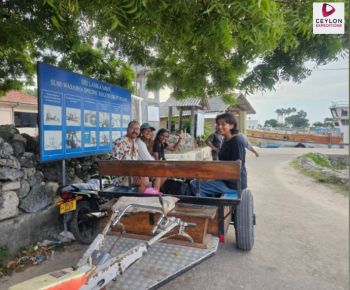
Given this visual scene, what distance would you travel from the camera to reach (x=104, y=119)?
611 centimetres

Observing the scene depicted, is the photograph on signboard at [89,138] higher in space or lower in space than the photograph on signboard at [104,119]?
lower

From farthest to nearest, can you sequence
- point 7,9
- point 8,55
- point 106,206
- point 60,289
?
point 8,55 → point 7,9 → point 106,206 → point 60,289

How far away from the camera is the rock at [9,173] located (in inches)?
161

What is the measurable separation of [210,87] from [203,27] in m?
5.06

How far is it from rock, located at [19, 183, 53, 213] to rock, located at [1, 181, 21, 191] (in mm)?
225

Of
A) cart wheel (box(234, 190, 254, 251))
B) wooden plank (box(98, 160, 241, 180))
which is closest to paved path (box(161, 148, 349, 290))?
cart wheel (box(234, 190, 254, 251))

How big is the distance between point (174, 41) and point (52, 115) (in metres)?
2.12

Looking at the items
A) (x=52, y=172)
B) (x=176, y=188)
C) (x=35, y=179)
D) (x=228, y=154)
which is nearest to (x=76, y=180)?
(x=52, y=172)

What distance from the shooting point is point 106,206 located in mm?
3758

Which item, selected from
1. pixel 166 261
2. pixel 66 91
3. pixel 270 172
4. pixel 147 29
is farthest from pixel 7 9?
pixel 270 172

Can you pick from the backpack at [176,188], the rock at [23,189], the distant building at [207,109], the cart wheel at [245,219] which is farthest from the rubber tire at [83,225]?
the distant building at [207,109]

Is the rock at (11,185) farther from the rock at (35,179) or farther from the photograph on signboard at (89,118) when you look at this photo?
the photograph on signboard at (89,118)

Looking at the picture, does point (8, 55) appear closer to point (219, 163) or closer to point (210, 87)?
point (210, 87)

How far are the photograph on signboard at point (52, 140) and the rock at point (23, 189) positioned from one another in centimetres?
58
